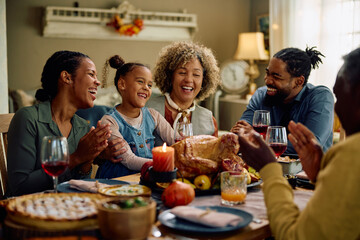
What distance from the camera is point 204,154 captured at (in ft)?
5.24

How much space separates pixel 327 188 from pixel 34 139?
135cm

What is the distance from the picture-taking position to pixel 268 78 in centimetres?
281

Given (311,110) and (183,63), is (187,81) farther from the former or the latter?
(311,110)

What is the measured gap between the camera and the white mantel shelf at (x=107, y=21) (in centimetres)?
519

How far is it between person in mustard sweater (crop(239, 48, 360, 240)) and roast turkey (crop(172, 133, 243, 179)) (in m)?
0.31

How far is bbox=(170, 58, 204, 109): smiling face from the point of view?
2.75m

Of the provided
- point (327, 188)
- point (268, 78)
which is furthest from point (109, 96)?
point (327, 188)

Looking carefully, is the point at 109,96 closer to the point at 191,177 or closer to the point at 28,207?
the point at 191,177

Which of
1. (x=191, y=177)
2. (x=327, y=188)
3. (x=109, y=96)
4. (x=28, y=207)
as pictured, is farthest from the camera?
(x=109, y=96)

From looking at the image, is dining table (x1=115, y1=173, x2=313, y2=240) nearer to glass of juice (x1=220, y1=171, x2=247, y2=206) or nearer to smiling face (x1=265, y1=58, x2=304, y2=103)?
glass of juice (x1=220, y1=171, x2=247, y2=206)

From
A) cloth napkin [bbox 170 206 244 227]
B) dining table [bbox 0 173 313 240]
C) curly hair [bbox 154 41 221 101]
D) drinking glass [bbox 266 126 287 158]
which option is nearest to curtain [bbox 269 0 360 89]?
curly hair [bbox 154 41 221 101]

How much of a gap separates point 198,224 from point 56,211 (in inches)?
15.5

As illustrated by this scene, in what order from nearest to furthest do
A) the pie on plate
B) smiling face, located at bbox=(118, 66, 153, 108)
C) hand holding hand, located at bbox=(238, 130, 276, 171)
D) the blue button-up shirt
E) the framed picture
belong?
the pie on plate
hand holding hand, located at bbox=(238, 130, 276, 171)
smiling face, located at bbox=(118, 66, 153, 108)
the blue button-up shirt
the framed picture

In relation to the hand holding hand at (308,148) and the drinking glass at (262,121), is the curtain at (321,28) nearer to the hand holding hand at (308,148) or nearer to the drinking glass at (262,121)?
the drinking glass at (262,121)
